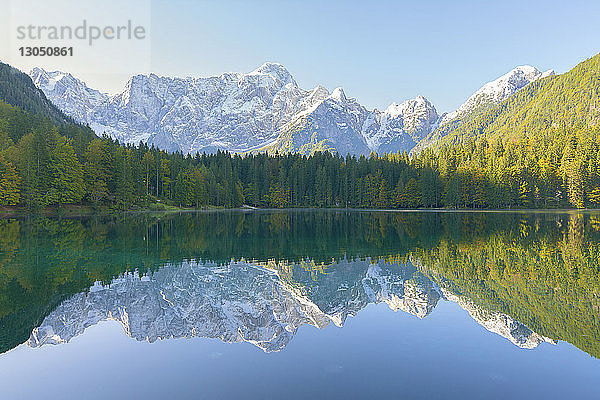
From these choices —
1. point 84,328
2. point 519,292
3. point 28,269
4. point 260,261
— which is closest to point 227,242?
point 260,261

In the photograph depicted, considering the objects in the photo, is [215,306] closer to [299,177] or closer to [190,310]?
[190,310]

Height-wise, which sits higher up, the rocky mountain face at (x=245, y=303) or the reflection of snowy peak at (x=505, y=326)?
the reflection of snowy peak at (x=505, y=326)

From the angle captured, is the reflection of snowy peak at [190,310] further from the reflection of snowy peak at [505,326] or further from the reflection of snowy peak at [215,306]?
the reflection of snowy peak at [505,326]

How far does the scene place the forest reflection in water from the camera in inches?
598

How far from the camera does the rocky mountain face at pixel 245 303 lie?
14883mm

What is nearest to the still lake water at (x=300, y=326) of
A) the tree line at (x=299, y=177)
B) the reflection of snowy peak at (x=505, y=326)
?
the reflection of snowy peak at (x=505, y=326)

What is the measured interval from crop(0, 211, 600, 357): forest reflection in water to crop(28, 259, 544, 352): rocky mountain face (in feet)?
0.25

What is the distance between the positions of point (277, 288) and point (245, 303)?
124 inches

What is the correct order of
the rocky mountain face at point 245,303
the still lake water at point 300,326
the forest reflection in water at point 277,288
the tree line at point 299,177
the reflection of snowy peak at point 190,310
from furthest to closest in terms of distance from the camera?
the tree line at point 299,177 < the forest reflection in water at point 277,288 < the rocky mountain face at point 245,303 < the reflection of snowy peak at point 190,310 < the still lake water at point 300,326

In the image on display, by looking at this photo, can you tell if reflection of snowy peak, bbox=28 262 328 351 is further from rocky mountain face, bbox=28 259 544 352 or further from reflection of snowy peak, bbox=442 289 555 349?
reflection of snowy peak, bbox=442 289 555 349

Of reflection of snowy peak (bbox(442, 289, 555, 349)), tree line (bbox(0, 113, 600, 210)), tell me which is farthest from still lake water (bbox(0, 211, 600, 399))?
tree line (bbox(0, 113, 600, 210))

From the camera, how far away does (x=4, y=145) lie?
287 feet

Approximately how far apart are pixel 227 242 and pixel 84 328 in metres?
26.6

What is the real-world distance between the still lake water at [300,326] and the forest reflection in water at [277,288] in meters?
0.11
